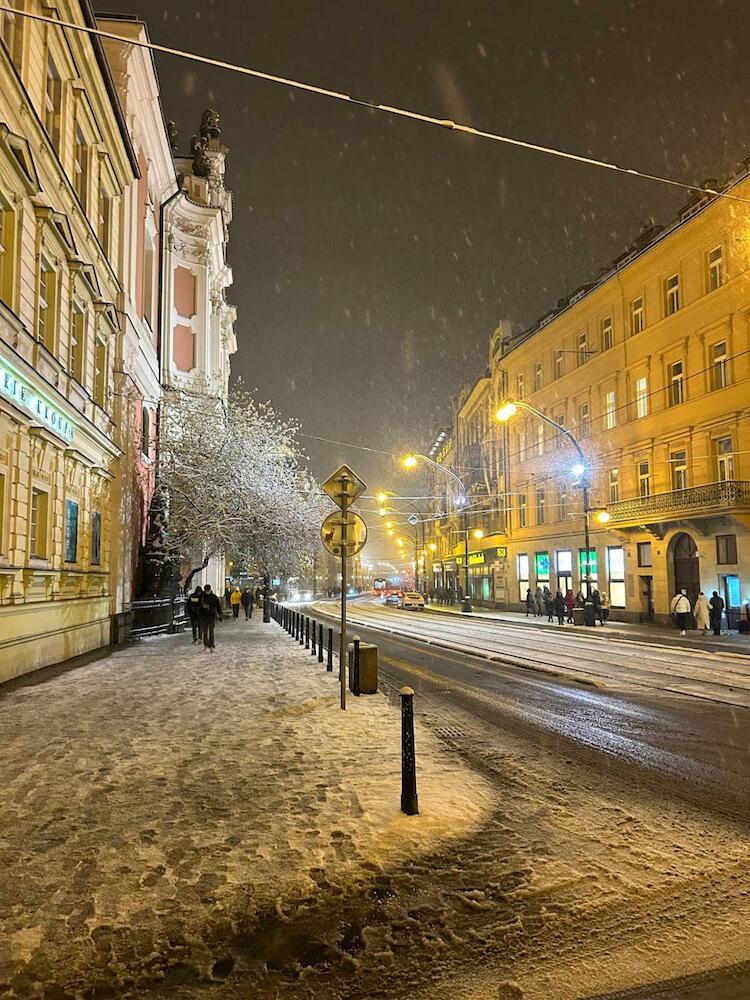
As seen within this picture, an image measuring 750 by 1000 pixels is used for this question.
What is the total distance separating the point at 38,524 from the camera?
49.9 ft

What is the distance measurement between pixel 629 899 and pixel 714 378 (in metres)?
29.0

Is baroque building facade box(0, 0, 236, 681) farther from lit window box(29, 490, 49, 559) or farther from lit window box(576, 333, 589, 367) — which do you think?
lit window box(576, 333, 589, 367)

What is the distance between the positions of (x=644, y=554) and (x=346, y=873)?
3193 centimetres

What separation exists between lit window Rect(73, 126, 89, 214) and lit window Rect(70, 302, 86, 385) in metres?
2.64

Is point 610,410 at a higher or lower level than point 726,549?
higher

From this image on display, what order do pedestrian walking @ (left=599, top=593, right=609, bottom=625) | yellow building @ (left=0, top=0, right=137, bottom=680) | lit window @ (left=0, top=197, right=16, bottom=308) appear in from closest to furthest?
lit window @ (left=0, top=197, right=16, bottom=308) < yellow building @ (left=0, top=0, right=137, bottom=680) < pedestrian walking @ (left=599, top=593, right=609, bottom=625)

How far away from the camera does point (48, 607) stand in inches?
604

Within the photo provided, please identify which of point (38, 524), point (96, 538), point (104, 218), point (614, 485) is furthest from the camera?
point (614, 485)

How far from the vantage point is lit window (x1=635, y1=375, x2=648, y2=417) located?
34.0m

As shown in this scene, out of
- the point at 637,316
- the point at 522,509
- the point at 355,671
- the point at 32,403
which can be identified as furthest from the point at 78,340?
the point at 522,509

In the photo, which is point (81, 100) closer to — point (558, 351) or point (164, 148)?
point (164, 148)

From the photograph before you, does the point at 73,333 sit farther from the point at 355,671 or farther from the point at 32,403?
the point at 355,671

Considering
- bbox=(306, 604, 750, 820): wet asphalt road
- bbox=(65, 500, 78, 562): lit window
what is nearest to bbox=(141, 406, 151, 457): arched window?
bbox=(65, 500, 78, 562): lit window

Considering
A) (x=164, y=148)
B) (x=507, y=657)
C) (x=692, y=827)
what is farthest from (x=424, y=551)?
(x=692, y=827)
